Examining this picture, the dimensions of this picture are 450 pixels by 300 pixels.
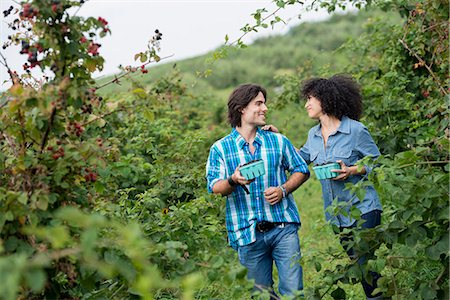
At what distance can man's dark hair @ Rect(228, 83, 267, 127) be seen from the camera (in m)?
4.53

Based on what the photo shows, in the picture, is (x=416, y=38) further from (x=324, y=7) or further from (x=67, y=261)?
(x=67, y=261)

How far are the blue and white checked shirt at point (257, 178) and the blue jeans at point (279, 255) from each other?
55 mm

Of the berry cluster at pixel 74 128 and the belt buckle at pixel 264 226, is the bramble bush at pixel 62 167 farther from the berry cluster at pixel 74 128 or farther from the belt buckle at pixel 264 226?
the belt buckle at pixel 264 226

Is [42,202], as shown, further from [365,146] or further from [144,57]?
[365,146]

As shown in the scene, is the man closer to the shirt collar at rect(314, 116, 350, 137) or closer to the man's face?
the man's face

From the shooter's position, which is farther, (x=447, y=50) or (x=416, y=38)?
(x=416, y=38)

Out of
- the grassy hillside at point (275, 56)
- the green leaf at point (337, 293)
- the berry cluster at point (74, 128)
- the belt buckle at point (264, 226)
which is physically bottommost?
the grassy hillside at point (275, 56)

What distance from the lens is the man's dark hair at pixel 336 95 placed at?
464cm

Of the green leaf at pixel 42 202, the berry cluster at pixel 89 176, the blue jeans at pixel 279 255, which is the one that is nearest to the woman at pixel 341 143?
the blue jeans at pixel 279 255

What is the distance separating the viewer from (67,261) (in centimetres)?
295

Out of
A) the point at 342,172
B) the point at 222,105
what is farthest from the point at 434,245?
the point at 222,105

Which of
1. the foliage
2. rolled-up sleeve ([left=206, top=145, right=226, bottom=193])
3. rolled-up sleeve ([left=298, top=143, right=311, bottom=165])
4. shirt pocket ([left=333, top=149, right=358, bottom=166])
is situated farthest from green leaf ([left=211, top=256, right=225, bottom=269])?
rolled-up sleeve ([left=298, top=143, right=311, bottom=165])

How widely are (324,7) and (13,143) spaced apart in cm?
355

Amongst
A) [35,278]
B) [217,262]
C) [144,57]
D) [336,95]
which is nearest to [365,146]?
[336,95]
